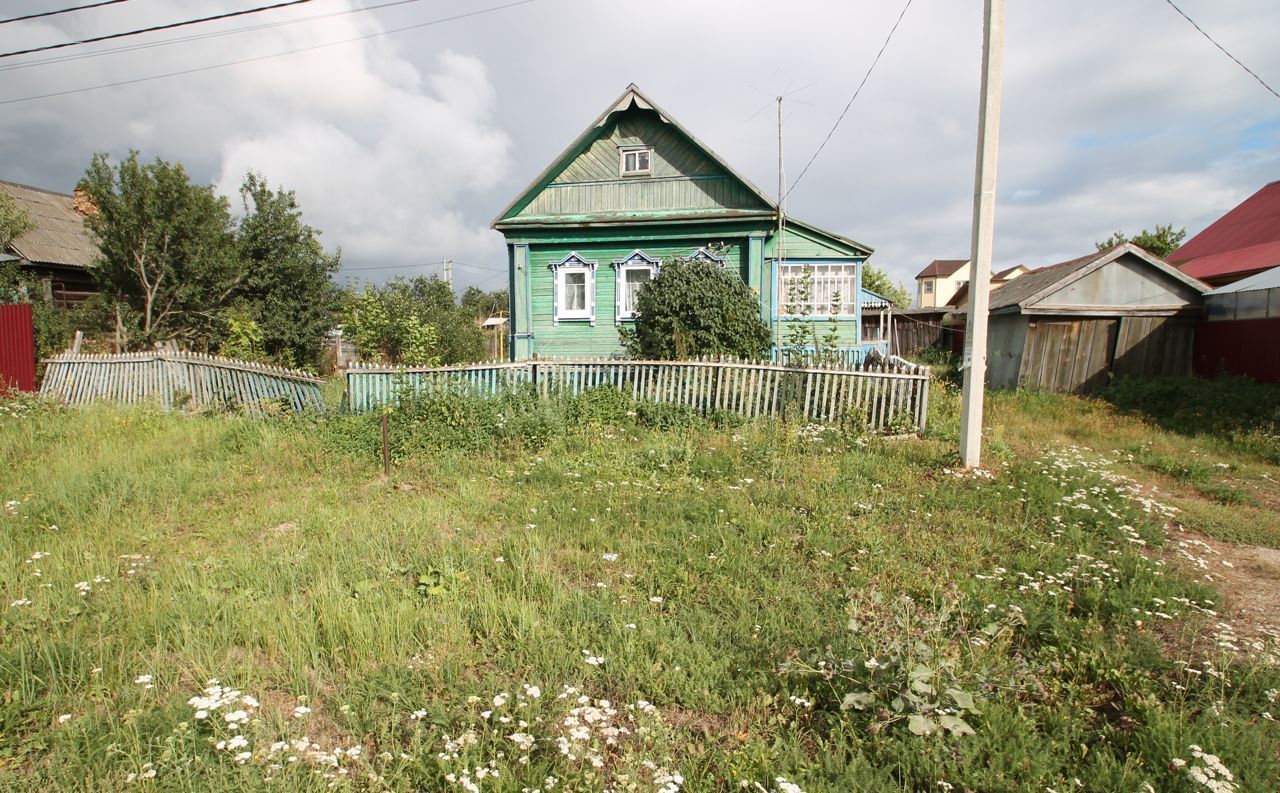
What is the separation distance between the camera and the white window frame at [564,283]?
49.4ft

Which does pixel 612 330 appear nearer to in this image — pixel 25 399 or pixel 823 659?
pixel 25 399

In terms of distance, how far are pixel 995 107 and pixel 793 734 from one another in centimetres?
679

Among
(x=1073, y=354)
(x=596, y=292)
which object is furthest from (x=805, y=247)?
(x=1073, y=354)

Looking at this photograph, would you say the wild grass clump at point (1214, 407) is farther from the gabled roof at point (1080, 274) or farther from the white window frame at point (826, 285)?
the white window frame at point (826, 285)

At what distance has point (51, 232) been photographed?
70.1 feet

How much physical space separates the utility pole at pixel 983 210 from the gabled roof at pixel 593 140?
25.0 ft

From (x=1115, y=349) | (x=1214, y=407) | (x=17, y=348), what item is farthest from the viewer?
(x=1115, y=349)

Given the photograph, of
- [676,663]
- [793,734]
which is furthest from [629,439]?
[793,734]

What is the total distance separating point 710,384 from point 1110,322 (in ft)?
32.8

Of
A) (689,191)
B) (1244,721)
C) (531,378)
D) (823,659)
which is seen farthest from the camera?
(689,191)

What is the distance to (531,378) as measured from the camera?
10.2 m

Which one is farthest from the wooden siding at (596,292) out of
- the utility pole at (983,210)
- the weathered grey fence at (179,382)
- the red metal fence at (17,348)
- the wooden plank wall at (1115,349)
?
the red metal fence at (17,348)

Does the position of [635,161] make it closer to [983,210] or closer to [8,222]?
[983,210]

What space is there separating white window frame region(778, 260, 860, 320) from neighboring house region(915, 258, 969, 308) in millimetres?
63322
